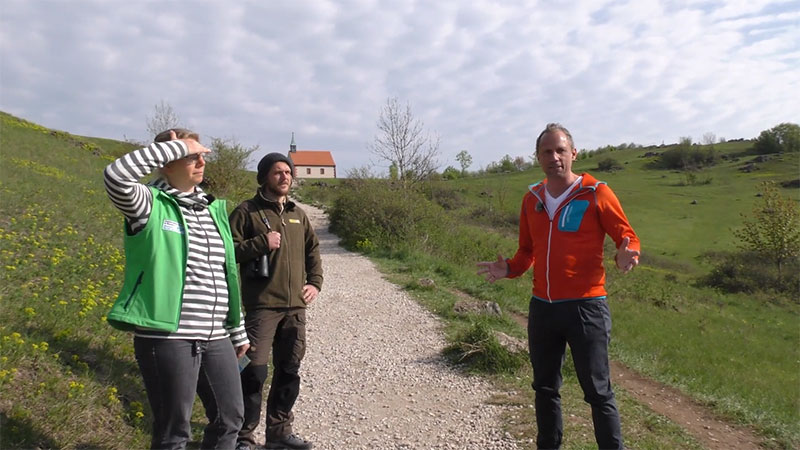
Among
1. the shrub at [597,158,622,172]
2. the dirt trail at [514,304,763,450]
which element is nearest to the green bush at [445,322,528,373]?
the dirt trail at [514,304,763,450]

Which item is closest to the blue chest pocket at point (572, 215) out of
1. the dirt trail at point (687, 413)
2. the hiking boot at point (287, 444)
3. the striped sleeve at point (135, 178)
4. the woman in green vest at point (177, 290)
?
the woman in green vest at point (177, 290)

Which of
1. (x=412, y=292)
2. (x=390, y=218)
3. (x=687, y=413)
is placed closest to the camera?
(x=687, y=413)

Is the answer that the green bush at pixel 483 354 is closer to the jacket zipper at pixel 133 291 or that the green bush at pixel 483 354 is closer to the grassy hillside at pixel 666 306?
the grassy hillside at pixel 666 306

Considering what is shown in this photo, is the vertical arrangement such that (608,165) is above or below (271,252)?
above

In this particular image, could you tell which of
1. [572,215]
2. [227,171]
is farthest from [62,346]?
[227,171]

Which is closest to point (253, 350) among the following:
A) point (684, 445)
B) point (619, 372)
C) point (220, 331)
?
point (220, 331)

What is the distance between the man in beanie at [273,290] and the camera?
3.59m

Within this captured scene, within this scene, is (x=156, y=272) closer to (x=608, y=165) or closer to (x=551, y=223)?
(x=551, y=223)

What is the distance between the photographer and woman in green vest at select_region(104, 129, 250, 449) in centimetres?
239

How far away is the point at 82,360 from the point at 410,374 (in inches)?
130

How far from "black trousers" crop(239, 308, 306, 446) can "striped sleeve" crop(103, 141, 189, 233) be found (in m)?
1.37

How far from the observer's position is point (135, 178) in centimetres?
234

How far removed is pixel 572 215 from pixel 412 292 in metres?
7.67

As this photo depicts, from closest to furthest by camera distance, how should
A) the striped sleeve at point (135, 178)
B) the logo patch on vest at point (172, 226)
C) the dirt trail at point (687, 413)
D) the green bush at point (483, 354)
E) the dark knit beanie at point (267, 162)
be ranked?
the striped sleeve at point (135, 178) → the logo patch on vest at point (172, 226) → the dark knit beanie at point (267, 162) → the dirt trail at point (687, 413) → the green bush at point (483, 354)
